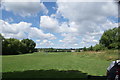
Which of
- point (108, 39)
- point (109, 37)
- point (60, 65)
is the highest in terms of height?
point (109, 37)

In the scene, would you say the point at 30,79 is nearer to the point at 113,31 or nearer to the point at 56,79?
the point at 56,79

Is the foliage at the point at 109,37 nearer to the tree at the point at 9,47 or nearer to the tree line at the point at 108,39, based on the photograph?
the tree line at the point at 108,39

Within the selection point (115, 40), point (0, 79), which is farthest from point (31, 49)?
point (0, 79)

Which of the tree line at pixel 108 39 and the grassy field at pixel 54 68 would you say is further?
the tree line at pixel 108 39

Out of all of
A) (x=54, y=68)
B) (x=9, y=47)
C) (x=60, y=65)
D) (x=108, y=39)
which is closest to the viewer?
(x=54, y=68)

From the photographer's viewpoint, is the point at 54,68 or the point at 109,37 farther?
the point at 109,37

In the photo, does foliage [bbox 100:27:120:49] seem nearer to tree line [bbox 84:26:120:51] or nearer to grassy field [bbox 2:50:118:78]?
tree line [bbox 84:26:120:51]

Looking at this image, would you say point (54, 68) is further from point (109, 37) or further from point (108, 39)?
point (109, 37)

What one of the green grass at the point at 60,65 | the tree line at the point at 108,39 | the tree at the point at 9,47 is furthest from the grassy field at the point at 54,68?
the tree line at the point at 108,39

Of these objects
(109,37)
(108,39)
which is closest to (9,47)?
(108,39)

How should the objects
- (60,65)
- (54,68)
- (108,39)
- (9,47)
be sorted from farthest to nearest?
(108,39) → (9,47) → (60,65) → (54,68)

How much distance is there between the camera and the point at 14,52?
61.0m

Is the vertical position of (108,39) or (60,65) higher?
(108,39)

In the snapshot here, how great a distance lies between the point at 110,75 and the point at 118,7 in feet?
9.62
